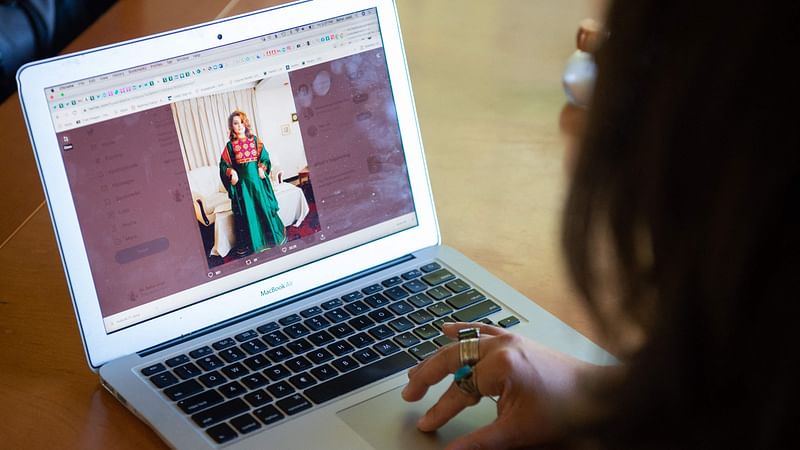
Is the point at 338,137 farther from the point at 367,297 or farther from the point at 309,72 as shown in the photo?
the point at 367,297

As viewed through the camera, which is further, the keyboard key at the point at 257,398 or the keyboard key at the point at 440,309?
the keyboard key at the point at 440,309

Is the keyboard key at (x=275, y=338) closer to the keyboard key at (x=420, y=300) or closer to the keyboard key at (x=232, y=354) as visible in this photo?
the keyboard key at (x=232, y=354)

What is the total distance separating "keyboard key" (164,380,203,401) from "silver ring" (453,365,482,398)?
0.82 feet

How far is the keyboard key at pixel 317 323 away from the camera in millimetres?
1029

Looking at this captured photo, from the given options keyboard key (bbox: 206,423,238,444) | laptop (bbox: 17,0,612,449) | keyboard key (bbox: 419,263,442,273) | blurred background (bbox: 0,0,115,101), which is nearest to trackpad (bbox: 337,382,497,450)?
laptop (bbox: 17,0,612,449)

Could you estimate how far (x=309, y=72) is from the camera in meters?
1.08

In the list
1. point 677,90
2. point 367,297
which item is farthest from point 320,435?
point 677,90

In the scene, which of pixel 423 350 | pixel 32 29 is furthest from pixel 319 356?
pixel 32 29

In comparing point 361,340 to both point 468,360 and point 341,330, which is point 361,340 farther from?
point 468,360

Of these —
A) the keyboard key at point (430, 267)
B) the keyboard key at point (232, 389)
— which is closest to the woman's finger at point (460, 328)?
the keyboard key at point (430, 267)

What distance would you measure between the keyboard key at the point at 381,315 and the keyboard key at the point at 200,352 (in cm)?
18

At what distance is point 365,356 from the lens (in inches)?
39.2

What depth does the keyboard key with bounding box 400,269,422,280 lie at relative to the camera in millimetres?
1119

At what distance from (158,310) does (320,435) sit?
228 mm
